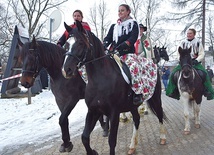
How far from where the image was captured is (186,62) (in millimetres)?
6750

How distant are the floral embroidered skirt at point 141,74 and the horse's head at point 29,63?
2.95ft

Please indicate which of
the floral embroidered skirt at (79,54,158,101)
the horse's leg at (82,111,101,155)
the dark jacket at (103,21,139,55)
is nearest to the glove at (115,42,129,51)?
the dark jacket at (103,21,139,55)

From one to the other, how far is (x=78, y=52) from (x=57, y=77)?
5.07ft

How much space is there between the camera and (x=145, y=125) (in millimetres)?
7852

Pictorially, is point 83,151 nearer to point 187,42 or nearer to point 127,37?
point 127,37

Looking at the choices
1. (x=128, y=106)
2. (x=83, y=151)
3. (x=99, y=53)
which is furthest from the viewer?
(x=83, y=151)

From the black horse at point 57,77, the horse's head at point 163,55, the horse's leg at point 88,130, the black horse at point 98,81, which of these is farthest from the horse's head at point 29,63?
the horse's head at point 163,55

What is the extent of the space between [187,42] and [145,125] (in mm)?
2725

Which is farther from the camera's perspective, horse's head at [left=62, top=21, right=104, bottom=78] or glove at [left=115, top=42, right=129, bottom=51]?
glove at [left=115, top=42, right=129, bottom=51]

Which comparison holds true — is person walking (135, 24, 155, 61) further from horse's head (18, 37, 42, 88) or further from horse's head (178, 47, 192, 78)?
horse's head (18, 37, 42, 88)

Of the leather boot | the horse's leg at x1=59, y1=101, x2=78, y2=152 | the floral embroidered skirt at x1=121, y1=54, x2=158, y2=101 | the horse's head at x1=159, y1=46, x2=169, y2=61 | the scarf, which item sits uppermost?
the scarf

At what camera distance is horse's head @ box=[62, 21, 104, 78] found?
12.0 ft

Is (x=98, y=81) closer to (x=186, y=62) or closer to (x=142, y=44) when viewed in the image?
(x=186, y=62)

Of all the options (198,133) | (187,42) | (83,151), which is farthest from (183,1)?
(83,151)
